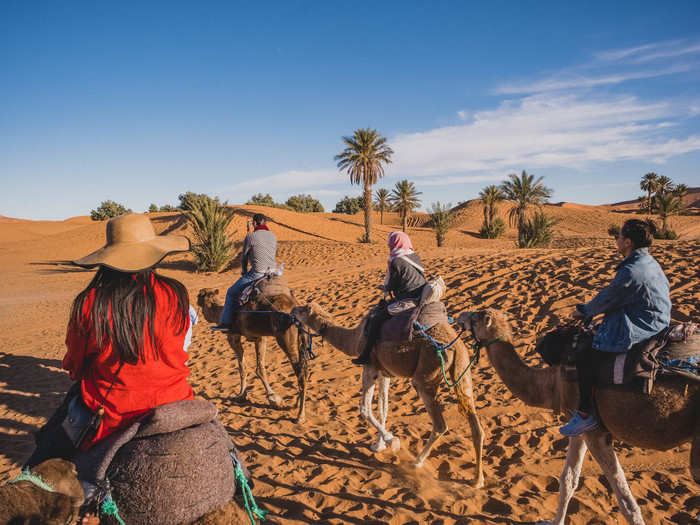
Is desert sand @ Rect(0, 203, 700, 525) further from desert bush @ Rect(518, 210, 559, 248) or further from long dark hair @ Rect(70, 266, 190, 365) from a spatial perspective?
desert bush @ Rect(518, 210, 559, 248)

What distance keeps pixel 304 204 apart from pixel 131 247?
70847mm

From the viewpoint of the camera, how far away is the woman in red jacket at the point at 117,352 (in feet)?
7.11

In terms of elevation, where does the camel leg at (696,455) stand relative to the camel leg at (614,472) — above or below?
above

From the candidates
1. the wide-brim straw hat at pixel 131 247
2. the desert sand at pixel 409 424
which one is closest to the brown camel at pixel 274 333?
the desert sand at pixel 409 424

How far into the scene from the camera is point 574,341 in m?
3.58

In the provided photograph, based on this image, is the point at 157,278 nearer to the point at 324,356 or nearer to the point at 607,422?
the point at 607,422

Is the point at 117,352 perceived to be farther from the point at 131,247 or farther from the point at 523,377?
the point at 523,377

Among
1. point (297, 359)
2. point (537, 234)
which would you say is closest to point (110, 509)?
point (297, 359)

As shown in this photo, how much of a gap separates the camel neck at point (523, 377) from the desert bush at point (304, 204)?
219 ft

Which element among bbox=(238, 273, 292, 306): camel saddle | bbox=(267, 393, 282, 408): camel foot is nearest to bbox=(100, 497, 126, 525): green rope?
bbox=(238, 273, 292, 306): camel saddle

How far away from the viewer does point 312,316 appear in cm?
575

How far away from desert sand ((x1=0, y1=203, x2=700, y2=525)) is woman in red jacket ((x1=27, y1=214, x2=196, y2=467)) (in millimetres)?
2524

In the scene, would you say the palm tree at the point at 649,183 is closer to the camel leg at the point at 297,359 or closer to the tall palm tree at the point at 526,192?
the tall palm tree at the point at 526,192

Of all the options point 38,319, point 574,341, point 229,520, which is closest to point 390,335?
point 574,341
